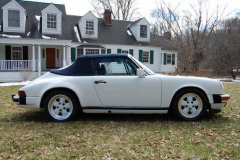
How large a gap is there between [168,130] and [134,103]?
0.89 meters

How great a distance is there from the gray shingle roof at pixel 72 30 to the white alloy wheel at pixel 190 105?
1529 centimetres

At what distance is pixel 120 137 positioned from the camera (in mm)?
3439

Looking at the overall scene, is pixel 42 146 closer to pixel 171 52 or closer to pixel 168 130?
pixel 168 130

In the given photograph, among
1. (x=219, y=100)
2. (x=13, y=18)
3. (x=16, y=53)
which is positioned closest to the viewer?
(x=219, y=100)

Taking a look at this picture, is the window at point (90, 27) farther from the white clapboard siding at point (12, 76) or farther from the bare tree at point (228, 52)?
the bare tree at point (228, 52)

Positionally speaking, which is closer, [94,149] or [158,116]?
[94,149]

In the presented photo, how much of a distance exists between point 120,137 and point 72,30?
18.0 metres

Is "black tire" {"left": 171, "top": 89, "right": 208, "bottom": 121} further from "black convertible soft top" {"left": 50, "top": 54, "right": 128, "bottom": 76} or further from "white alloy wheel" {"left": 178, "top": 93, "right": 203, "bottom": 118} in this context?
"black convertible soft top" {"left": 50, "top": 54, "right": 128, "bottom": 76}

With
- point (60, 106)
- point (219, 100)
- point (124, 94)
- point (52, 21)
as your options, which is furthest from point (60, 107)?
point (52, 21)

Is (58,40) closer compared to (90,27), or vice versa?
(58,40)

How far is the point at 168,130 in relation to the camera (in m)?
3.79

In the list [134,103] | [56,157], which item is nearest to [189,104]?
[134,103]

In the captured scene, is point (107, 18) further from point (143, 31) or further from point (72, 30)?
point (72, 30)

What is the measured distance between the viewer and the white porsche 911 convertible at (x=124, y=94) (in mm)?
4164
